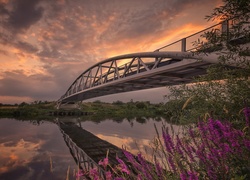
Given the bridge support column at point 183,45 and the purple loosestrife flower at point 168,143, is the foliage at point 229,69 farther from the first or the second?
the bridge support column at point 183,45

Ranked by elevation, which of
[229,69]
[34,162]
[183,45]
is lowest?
[34,162]

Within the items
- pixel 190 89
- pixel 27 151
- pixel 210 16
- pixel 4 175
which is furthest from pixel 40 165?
pixel 210 16

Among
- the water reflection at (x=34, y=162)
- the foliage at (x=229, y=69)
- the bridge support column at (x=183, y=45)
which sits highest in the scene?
the bridge support column at (x=183, y=45)

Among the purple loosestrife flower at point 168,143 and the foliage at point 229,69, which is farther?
the foliage at point 229,69

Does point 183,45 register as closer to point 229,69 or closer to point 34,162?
point 229,69

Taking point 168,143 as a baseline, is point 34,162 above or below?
below

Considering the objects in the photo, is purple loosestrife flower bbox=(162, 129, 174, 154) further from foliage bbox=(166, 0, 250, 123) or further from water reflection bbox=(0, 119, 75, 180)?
water reflection bbox=(0, 119, 75, 180)

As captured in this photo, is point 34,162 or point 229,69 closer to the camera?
point 229,69

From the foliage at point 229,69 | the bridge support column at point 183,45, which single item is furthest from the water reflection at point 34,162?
the bridge support column at point 183,45

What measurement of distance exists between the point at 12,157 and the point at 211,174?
16.7 m

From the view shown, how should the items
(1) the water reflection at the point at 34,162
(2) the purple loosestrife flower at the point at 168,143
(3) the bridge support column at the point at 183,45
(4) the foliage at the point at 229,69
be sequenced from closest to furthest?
(2) the purple loosestrife flower at the point at 168,143 → (4) the foliage at the point at 229,69 → (1) the water reflection at the point at 34,162 → (3) the bridge support column at the point at 183,45

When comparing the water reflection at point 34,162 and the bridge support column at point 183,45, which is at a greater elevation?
the bridge support column at point 183,45

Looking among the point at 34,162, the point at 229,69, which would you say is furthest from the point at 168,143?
the point at 34,162

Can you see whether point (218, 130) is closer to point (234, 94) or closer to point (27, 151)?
point (234, 94)
